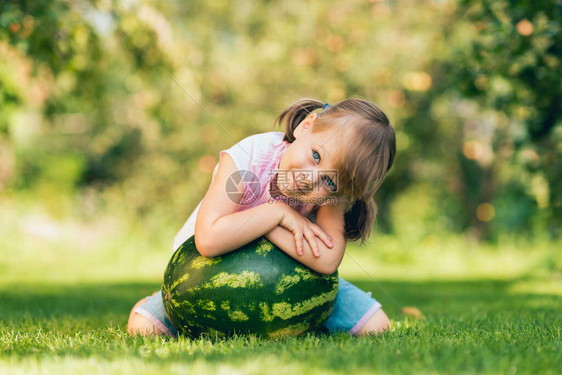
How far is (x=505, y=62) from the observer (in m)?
5.46

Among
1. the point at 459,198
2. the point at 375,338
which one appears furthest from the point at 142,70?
the point at 459,198

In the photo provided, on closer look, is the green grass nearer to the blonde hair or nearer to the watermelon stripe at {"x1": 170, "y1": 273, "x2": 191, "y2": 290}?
the watermelon stripe at {"x1": 170, "y1": 273, "x2": 191, "y2": 290}

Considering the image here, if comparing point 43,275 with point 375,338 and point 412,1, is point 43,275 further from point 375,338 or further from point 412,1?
point 412,1

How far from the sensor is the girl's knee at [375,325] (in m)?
3.16

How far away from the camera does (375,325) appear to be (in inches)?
126

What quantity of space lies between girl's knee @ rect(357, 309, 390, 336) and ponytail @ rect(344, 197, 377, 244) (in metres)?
0.51

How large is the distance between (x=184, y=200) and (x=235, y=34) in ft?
15.3

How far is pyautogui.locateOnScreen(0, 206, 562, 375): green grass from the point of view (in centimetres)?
217

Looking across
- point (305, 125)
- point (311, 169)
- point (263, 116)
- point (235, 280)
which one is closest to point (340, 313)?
point (235, 280)

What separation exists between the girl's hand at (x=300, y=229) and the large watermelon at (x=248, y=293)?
4.9 inches

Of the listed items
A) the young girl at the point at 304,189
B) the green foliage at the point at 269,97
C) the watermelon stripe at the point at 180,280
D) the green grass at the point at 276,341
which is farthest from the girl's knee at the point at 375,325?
the green foliage at the point at 269,97

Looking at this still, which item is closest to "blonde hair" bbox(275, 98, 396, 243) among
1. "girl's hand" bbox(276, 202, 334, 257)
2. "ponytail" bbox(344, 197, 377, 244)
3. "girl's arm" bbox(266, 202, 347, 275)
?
"ponytail" bbox(344, 197, 377, 244)

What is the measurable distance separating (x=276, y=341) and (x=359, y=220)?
845mm

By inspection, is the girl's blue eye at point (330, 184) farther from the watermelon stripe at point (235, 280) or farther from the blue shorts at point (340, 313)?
the blue shorts at point (340, 313)
